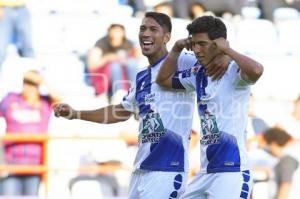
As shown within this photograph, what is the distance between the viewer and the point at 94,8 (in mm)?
13016

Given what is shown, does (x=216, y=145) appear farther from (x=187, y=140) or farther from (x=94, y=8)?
(x=94, y=8)

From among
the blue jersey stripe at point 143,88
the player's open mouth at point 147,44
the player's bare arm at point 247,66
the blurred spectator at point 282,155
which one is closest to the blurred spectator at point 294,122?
the blurred spectator at point 282,155

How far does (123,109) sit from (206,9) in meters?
5.43

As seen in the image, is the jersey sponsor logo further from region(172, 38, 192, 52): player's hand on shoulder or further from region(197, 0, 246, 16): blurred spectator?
region(197, 0, 246, 16): blurred spectator

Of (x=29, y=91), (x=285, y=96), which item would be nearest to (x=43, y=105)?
(x=29, y=91)

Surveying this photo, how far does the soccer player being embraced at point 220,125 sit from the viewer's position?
654 centimetres

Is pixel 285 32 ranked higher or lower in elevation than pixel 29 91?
higher

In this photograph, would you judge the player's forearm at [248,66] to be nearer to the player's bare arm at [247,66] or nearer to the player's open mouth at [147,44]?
the player's bare arm at [247,66]

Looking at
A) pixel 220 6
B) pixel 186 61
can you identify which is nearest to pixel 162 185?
pixel 186 61

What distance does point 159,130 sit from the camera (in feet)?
23.6

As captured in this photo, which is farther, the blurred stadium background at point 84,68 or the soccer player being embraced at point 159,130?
the blurred stadium background at point 84,68

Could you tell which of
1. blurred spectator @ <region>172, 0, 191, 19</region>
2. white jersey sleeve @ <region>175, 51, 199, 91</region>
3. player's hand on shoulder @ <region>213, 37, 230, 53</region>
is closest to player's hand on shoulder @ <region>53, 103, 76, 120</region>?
white jersey sleeve @ <region>175, 51, 199, 91</region>

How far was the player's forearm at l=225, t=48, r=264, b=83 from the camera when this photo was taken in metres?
6.27

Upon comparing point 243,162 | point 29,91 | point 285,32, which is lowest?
point 243,162
